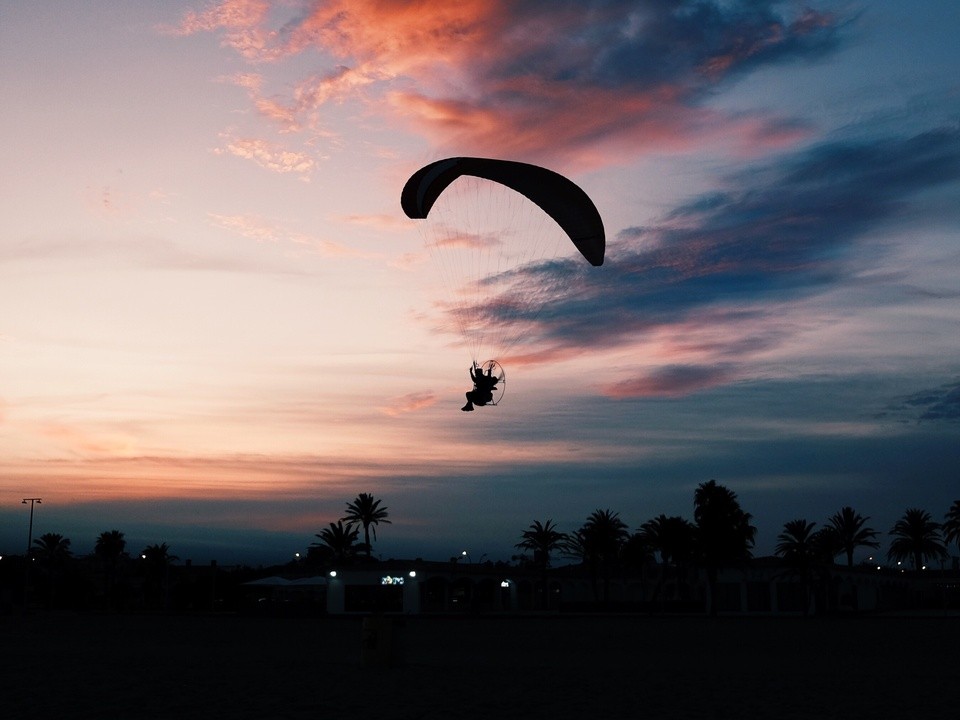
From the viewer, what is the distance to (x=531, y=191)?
1081 inches

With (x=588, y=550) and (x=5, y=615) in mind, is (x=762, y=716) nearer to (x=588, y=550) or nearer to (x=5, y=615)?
(x=5, y=615)

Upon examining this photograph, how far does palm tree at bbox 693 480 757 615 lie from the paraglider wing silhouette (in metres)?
51.0

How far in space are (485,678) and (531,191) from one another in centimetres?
1273

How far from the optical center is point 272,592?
10144 centimetres

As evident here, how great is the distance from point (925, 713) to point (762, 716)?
8.60 ft

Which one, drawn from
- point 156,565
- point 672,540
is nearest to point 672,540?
point 672,540

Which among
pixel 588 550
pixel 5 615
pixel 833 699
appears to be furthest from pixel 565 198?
pixel 588 550

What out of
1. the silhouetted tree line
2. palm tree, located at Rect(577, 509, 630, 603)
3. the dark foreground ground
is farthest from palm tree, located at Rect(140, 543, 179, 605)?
the dark foreground ground

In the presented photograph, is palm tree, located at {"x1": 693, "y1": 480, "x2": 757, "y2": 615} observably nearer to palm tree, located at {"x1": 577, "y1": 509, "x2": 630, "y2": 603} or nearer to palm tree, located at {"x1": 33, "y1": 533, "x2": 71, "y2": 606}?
palm tree, located at {"x1": 577, "y1": 509, "x2": 630, "y2": 603}

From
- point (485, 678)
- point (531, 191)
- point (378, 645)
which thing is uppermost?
point (531, 191)

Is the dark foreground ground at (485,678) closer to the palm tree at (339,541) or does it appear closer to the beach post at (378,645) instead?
the beach post at (378,645)

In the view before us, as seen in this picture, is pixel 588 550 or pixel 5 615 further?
pixel 588 550

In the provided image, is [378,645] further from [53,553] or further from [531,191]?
[53,553]

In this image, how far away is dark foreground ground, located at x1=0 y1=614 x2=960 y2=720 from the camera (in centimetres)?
1620
